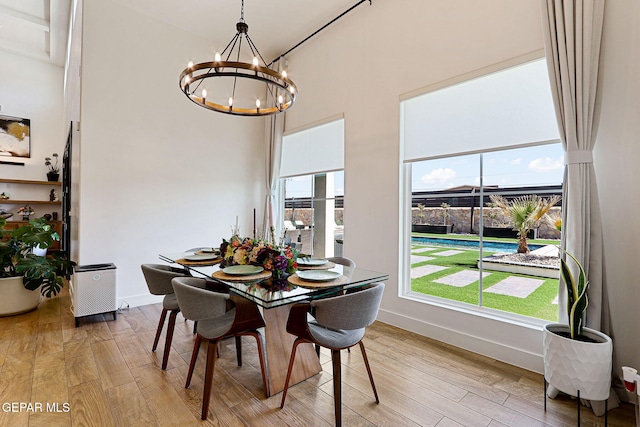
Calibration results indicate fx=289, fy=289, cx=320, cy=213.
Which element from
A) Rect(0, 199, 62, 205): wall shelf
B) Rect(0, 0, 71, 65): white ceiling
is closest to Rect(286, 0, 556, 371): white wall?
Rect(0, 0, 71, 65): white ceiling

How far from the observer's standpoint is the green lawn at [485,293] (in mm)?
4043

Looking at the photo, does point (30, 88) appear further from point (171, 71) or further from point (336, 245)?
point (336, 245)

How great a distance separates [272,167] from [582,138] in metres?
4.16

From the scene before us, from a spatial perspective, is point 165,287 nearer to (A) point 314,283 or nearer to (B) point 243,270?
(B) point 243,270

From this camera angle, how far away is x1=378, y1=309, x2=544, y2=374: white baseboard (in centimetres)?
245

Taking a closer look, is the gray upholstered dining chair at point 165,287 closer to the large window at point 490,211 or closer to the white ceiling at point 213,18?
the large window at point 490,211

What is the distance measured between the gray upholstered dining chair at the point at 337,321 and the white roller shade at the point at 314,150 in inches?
103

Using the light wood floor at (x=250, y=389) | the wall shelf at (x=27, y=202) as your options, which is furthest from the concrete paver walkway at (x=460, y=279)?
the wall shelf at (x=27, y=202)

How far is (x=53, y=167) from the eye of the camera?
6.56 meters

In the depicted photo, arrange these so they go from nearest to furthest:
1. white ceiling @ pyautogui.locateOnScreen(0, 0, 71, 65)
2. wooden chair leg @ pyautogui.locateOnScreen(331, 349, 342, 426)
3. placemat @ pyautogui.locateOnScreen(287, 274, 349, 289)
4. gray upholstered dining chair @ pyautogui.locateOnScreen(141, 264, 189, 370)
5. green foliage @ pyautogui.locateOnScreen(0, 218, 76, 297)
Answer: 1. wooden chair leg @ pyautogui.locateOnScreen(331, 349, 342, 426)
2. placemat @ pyautogui.locateOnScreen(287, 274, 349, 289)
3. gray upholstered dining chair @ pyautogui.locateOnScreen(141, 264, 189, 370)
4. green foliage @ pyautogui.locateOnScreen(0, 218, 76, 297)
5. white ceiling @ pyautogui.locateOnScreen(0, 0, 71, 65)

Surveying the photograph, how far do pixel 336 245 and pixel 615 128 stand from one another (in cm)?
326

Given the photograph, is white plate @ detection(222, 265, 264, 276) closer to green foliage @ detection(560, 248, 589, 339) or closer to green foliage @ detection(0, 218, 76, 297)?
green foliage @ detection(560, 248, 589, 339)

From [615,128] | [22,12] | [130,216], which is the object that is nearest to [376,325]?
[615,128]

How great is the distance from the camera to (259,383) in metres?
2.24
